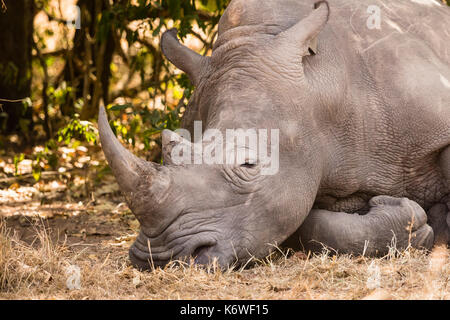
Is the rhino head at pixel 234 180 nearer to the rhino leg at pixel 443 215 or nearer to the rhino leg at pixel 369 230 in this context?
the rhino leg at pixel 369 230

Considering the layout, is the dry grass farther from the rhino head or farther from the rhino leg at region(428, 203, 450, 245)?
the rhino leg at region(428, 203, 450, 245)

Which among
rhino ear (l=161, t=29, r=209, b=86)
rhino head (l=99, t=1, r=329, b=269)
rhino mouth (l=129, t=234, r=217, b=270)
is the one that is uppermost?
rhino ear (l=161, t=29, r=209, b=86)

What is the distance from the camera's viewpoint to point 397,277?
415 centimetres

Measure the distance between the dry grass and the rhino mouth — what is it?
75 mm

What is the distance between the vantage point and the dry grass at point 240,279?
3850 millimetres

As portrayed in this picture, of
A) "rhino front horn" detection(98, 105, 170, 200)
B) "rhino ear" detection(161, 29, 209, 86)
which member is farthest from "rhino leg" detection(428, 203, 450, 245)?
"rhino front horn" detection(98, 105, 170, 200)

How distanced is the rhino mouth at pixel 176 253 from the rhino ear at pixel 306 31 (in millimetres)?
1316

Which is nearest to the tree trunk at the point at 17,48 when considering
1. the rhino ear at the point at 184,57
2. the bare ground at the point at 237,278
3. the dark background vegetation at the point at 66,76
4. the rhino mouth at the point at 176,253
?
the dark background vegetation at the point at 66,76

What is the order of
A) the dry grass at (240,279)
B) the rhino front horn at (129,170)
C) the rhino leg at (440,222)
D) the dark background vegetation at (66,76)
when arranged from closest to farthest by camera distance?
the dry grass at (240,279), the rhino front horn at (129,170), the rhino leg at (440,222), the dark background vegetation at (66,76)

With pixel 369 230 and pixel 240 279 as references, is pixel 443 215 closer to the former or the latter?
pixel 369 230

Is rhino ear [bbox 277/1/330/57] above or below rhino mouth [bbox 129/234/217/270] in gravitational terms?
above

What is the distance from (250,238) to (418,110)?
1.41m

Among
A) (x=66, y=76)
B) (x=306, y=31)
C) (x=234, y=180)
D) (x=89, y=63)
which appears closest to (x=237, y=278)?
(x=234, y=180)

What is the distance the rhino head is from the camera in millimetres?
4164
